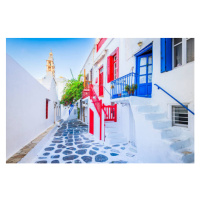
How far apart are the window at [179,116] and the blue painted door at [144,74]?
968 millimetres

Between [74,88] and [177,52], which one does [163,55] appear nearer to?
[177,52]

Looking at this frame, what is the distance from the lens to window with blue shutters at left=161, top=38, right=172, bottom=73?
8.79 ft

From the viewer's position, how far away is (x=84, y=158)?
2.77m

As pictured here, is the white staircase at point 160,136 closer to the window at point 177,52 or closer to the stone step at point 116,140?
the window at point 177,52

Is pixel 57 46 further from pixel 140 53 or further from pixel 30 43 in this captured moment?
pixel 140 53

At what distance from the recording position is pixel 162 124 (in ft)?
8.32

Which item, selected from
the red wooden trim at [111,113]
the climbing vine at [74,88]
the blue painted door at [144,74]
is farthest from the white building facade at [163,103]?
the climbing vine at [74,88]

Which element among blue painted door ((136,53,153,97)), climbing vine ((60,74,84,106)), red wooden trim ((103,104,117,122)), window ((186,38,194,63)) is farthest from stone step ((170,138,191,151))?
climbing vine ((60,74,84,106))

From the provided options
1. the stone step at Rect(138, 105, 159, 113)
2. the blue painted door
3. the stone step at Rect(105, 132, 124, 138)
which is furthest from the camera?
the stone step at Rect(105, 132, 124, 138)

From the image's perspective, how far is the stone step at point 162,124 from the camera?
2.47 meters

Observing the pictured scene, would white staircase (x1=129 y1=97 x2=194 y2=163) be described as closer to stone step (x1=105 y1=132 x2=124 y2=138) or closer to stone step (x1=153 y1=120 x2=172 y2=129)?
stone step (x1=153 y1=120 x2=172 y2=129)

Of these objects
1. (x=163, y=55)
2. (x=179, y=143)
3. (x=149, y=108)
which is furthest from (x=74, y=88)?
(x=179, y=143)
